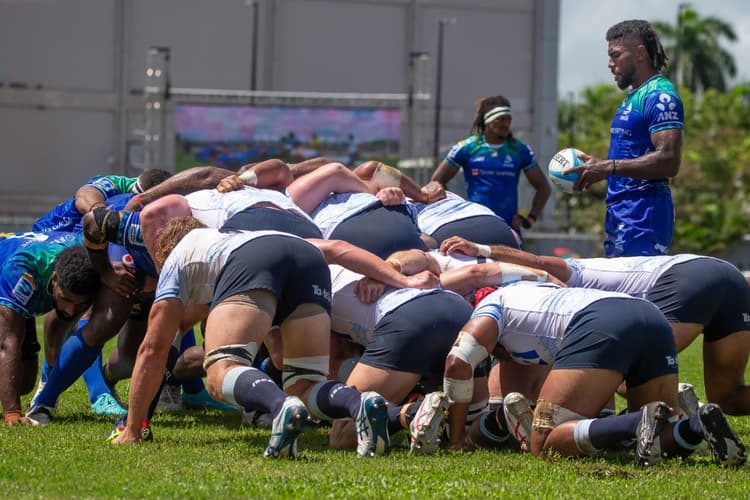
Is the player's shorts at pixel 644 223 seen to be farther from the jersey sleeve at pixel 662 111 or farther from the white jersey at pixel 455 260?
the white jersey at pixel 455 260

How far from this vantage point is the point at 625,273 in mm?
6703

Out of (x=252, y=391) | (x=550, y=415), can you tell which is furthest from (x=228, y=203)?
(x=550, y=415)

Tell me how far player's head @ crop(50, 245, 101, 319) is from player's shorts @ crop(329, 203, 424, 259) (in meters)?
1.48

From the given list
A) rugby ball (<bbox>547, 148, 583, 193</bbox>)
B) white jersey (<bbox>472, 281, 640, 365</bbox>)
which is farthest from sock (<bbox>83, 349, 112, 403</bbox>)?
rugby ball (<bbox>547, 148, 583, 193</bbox>)

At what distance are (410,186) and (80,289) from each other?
2381mm

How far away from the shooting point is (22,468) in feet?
16.9

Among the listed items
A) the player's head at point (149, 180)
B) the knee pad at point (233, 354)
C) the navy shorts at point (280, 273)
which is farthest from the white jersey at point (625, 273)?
the player's head at point (149, 180)

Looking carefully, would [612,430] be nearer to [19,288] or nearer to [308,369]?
[308,369]

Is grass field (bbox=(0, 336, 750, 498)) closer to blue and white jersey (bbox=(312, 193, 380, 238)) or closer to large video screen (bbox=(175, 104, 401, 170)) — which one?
blue and white jersey (bbox=(312, 193, 380, 238))

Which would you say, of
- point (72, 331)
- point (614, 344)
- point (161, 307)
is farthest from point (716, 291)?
point (72, 331)

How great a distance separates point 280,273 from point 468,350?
992 mm

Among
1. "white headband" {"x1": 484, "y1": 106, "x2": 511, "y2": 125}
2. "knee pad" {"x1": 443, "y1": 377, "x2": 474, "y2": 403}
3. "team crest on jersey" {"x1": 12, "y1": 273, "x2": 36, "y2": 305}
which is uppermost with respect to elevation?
Result: "white headband" {"x1": 484, "y1": 106, "x2": 511, "y2": 125}

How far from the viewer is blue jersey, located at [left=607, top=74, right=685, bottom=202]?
7.08m

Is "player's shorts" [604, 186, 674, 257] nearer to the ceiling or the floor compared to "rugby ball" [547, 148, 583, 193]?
nearer to the floor
